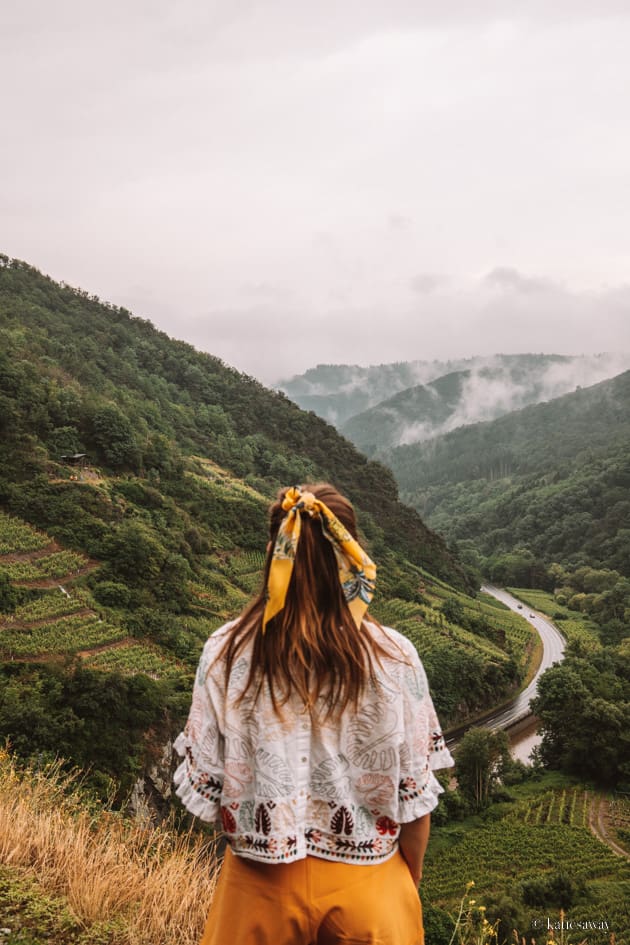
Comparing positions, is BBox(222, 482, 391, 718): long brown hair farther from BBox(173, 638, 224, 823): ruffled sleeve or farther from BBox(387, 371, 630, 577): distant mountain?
BBox(387, 371, 630, 577): distant mountain

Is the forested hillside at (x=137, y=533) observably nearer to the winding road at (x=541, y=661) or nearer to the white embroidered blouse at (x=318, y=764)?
the winding road at (x=541, y=661)

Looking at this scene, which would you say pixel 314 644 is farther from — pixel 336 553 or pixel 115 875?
pixel 115 875

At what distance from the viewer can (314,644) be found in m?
1.57

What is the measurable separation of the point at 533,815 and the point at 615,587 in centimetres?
4377

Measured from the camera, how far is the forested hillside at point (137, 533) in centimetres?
1672

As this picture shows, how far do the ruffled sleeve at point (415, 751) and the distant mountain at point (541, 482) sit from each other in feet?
280

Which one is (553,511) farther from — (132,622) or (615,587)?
(132,622)

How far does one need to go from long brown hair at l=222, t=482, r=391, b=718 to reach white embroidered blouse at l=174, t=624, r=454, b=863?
1.6 inches

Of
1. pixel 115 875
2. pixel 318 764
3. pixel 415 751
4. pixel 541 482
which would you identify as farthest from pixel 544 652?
pixel 541 482

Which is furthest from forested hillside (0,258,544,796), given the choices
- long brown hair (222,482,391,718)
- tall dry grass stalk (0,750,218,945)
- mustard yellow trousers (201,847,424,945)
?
long brown hair (222,482,391,718)

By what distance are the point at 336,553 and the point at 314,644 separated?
0.25m

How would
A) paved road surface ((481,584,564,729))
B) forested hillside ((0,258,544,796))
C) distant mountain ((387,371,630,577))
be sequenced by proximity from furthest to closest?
distant mountain ((387,371,630,577)) → paved road surface ((481,584,564,729)) → forested hillside ((0,258,544,796))

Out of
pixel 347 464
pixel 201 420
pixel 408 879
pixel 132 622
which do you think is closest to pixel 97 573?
pixel 132 622

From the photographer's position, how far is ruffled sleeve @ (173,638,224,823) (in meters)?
1.72
